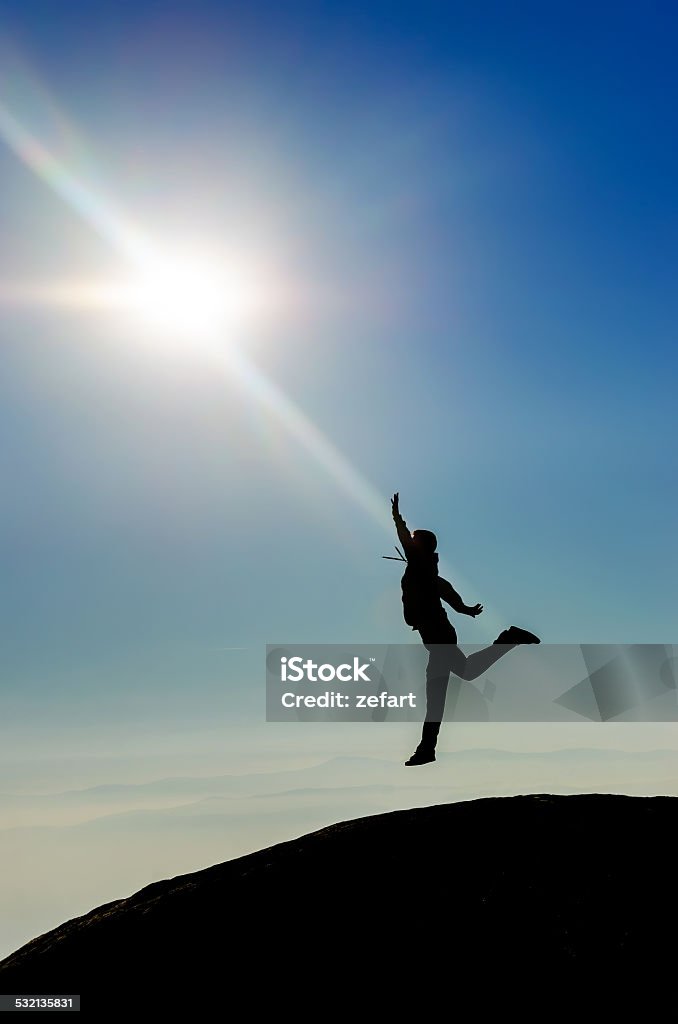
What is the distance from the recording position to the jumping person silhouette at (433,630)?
640 inches

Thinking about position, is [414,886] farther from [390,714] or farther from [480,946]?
[390,714]

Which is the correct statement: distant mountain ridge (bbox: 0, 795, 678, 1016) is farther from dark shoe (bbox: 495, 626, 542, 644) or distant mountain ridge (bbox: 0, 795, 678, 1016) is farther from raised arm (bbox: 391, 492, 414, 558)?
raised arm (bbox: 391, 492, 414, 558)

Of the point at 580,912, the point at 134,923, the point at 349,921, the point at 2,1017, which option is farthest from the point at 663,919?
the point at 2,1017

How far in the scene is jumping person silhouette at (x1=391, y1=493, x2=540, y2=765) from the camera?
1625cm

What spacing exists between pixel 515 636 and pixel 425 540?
257cm

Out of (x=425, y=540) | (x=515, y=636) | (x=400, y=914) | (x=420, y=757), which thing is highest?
(x=425, y=540)

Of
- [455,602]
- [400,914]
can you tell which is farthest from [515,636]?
[400,914]

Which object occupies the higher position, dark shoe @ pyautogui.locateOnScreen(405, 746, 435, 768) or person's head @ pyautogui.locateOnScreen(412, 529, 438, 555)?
person's head @ pyautogui.locateOnScreen(412, 529, 438, 555)

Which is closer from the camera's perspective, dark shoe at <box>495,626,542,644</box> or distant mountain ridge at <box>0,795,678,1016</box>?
distant mountain ridge at <box>0,795,678,1016</box>

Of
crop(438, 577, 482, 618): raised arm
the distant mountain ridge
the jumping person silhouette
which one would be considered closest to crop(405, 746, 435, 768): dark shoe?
the jumping person silhouette

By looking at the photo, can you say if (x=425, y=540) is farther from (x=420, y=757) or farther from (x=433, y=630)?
(x=420, y=757)

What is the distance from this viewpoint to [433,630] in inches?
645

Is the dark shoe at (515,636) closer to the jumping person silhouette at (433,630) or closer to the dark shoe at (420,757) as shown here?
the jumping person silhouette at (433,630)

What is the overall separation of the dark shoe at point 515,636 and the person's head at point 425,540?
214cm
